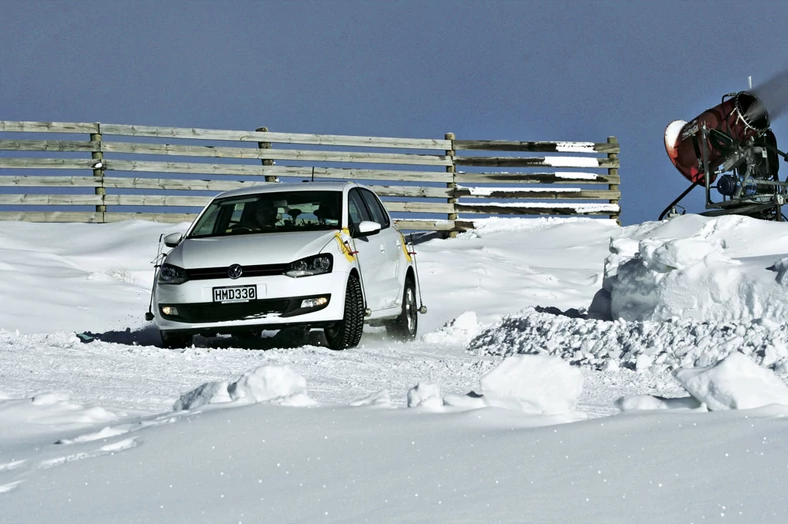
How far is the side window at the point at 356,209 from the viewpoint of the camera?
9281 mm

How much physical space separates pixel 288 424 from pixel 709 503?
174cm

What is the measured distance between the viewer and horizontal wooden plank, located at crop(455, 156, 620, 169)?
2156 cm

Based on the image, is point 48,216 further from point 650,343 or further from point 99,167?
point 650,343

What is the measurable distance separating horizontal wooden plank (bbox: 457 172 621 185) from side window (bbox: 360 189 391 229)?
10.8m

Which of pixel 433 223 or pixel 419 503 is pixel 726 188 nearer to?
pixel 433 223

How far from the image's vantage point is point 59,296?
11852 mm

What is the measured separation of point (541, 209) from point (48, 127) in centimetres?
1062

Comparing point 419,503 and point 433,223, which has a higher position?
point 433,223

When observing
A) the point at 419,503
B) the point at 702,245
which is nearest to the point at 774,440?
the point at 419,503

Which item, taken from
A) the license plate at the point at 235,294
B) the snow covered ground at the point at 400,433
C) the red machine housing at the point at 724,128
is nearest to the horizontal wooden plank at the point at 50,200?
the snow covered ground at the point at 400,433

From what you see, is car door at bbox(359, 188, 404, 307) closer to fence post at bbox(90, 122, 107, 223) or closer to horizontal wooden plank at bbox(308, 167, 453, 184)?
fence post at bbox(90, 122, 107, 223)

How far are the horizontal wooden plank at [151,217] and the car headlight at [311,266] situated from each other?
33.9 feet

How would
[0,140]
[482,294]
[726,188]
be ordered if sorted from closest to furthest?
[482,294] < [0,140] < [726,188]

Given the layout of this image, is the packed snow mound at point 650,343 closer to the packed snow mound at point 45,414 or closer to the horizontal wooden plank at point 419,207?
the packed snow mound at point 45,414
